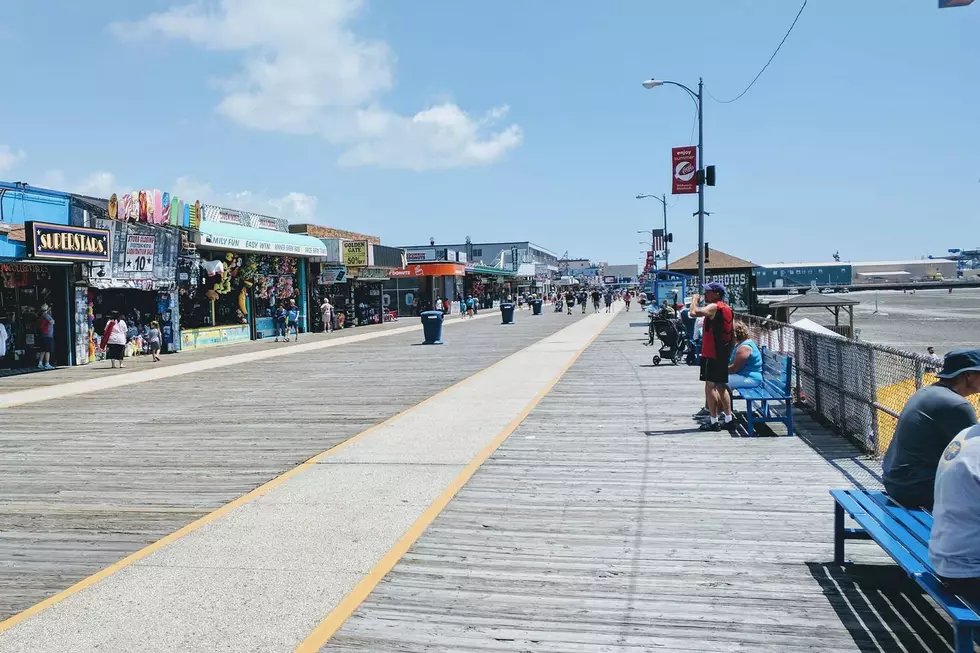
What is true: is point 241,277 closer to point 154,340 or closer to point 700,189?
point 154,340

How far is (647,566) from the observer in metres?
5.27

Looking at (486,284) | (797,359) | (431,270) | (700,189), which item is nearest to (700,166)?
(700,189)

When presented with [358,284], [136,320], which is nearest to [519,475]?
[136,320]

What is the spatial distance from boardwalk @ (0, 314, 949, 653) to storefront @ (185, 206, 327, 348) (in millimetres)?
16237

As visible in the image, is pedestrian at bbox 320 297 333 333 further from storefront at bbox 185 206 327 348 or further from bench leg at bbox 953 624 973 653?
bench leg at bbox 953 624 973 653

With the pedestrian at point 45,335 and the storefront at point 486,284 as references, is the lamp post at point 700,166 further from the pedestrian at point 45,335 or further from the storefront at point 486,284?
the storefront at point 486,284

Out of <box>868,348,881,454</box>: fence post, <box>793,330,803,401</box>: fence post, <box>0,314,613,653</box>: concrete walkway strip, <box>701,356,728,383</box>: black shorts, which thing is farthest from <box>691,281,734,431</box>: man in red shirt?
<box>0,314,613,653</box>: concrete walkway strip

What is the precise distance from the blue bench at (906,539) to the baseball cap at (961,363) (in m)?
0.82

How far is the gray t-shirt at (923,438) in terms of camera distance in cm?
436

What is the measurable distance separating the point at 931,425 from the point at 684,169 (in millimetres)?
21673

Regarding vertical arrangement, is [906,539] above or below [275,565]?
above

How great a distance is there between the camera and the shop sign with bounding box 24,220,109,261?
18703mm

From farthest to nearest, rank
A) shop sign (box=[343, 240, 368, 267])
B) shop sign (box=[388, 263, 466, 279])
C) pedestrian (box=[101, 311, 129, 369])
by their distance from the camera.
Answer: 1. shop sign (box=[388, 263, 466, 279])
2. shop sign (box=[343, 240, 368, 267])
3. pedestrian (box=[101, 311, 129, 369])

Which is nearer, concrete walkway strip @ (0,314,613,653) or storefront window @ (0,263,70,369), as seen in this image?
concrete walkway strip @ (0,314,613,653)
